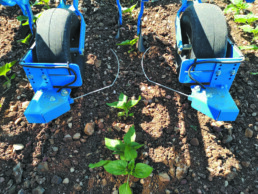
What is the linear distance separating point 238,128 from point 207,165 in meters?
0.74

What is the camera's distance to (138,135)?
9.87 ft

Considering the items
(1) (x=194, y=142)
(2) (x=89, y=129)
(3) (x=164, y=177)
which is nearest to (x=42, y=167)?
(2) (x=89, y=129)

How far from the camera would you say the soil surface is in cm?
266

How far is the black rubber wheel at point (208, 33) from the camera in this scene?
2830mm

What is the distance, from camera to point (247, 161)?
9.18 feet

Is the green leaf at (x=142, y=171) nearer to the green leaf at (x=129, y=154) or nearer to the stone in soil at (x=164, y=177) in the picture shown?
the green leaf at (x=129, y=154)

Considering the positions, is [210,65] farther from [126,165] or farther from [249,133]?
[126,165]

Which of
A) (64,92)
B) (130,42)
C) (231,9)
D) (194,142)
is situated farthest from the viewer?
(231,9)

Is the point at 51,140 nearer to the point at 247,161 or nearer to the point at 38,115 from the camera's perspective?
the point at 38,115

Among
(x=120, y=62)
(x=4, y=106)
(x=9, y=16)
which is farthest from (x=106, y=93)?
(x=9, y=16)

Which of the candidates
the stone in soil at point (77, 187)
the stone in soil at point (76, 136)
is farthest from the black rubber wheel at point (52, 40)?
the stone in soil at point (77, 187)

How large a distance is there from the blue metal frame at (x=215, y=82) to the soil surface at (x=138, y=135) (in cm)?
48

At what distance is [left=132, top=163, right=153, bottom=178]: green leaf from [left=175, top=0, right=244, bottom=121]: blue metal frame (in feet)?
3.05

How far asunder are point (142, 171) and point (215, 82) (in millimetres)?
1386
